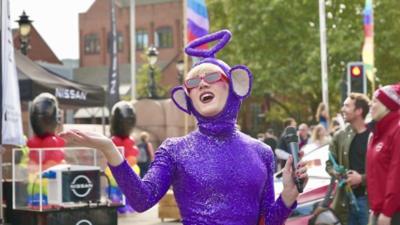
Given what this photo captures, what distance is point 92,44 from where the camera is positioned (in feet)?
237

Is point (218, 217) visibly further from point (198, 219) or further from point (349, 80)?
point (349, 80)

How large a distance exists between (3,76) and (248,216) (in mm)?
4592

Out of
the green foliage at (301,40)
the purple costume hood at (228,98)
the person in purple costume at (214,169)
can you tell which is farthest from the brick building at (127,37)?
the person in purple costume at (214,169)

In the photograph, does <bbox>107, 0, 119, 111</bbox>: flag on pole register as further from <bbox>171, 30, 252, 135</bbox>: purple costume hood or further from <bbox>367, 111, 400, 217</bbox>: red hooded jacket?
<bbox>171, 30, 252, 135</bbox>: purple costume hood

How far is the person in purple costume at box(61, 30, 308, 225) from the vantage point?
335cm

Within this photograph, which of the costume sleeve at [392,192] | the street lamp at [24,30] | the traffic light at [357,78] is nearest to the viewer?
the costume sleeve at [392,192]

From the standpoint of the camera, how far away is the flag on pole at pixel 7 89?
291 inches

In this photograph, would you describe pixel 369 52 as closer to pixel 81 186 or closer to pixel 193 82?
pixel 81 186

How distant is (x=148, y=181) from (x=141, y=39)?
6551 centimetres

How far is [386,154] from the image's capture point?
18.4 ft

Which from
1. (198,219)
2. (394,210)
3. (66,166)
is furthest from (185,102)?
(66,166)

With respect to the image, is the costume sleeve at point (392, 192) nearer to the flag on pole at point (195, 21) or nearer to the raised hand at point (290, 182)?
the raised hand at point (290, 182)

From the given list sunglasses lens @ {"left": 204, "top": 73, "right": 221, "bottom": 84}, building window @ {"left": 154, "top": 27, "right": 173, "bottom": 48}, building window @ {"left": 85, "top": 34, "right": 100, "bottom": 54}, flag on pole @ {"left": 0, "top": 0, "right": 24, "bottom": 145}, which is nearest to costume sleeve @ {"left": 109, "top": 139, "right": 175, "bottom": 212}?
sunglasses lens @ {"left": 204, "top": 73, "right": 221, "bottom": 84}

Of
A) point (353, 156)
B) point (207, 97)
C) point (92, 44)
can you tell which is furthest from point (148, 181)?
point (92, 44)
